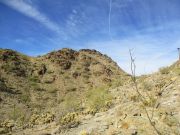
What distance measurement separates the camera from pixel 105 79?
130 ft

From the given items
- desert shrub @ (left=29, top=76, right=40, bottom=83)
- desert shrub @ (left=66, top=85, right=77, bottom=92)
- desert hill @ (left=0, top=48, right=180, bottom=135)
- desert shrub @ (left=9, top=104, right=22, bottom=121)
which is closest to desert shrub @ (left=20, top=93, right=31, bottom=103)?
desert hill @ (left=0, top=48, right=180, bottom=135)

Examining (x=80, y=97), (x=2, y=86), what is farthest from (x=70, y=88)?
(x=2, y=86)

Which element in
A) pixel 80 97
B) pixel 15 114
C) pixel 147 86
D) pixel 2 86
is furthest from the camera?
pixel 2 86

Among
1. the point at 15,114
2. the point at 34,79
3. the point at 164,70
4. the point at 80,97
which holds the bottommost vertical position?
the point at 15,114

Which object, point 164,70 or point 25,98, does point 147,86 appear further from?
point 25,98

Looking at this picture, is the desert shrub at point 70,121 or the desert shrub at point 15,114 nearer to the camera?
the desert shrub at point 70,121

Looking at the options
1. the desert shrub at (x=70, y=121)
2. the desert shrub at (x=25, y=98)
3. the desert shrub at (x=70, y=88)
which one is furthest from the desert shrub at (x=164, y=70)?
the desert shrub at (x=70, y=88)

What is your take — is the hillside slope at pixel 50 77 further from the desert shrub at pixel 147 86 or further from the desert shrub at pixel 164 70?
the desert shrub at pixel 147 86

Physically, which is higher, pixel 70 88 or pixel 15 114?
pixel 70 88

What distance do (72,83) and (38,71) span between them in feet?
15.8

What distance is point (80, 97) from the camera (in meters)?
29.8

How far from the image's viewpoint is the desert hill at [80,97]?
10.9 meters

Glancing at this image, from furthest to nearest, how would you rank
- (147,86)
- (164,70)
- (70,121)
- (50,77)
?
1. (50,77)
2. (164,70)
3. (147,86)
4. (70,121)

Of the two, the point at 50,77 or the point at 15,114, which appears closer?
the point at 15,114
